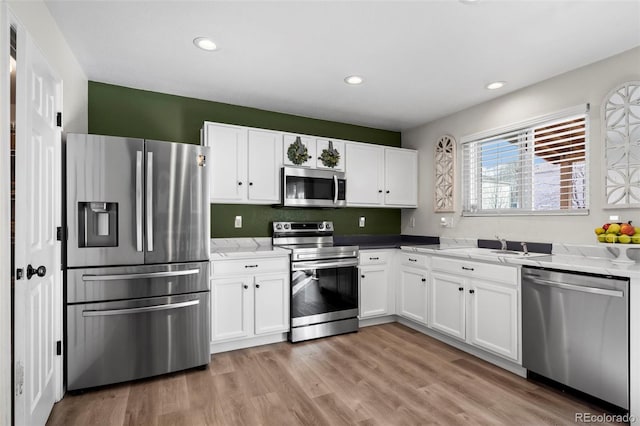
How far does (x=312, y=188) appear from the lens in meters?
3.66

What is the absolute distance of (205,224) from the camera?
2674 mm

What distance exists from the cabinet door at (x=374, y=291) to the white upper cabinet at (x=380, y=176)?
83 cm

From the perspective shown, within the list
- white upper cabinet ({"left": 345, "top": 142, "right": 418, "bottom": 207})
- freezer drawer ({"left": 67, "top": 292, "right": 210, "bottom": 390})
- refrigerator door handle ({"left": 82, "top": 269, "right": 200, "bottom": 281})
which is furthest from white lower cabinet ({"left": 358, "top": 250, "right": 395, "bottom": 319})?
refrigerator door handle ({"left": 82, "top": 269, "right": 200, "bottom": 281})

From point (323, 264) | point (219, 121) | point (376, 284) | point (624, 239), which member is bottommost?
point (376, 284)

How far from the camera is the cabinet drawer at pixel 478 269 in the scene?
8.59ft

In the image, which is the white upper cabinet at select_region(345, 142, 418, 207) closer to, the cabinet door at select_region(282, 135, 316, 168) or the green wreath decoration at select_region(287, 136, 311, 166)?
the cabinet door at select_region(282, 135, 316, 168)

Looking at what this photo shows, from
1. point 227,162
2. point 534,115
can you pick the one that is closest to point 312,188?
point 227,162

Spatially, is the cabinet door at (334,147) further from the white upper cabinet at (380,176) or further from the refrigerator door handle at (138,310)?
the refrigerator door handle at (138,310)

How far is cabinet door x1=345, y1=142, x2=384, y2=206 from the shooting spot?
13.0 feet

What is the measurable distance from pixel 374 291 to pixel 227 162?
6.92ft

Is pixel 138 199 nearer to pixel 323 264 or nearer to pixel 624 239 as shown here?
pixel 323 264

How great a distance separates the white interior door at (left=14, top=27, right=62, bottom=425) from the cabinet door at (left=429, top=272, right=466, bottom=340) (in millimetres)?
3050

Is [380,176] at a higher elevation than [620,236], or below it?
higher

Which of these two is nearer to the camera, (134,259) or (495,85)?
(134,259)
